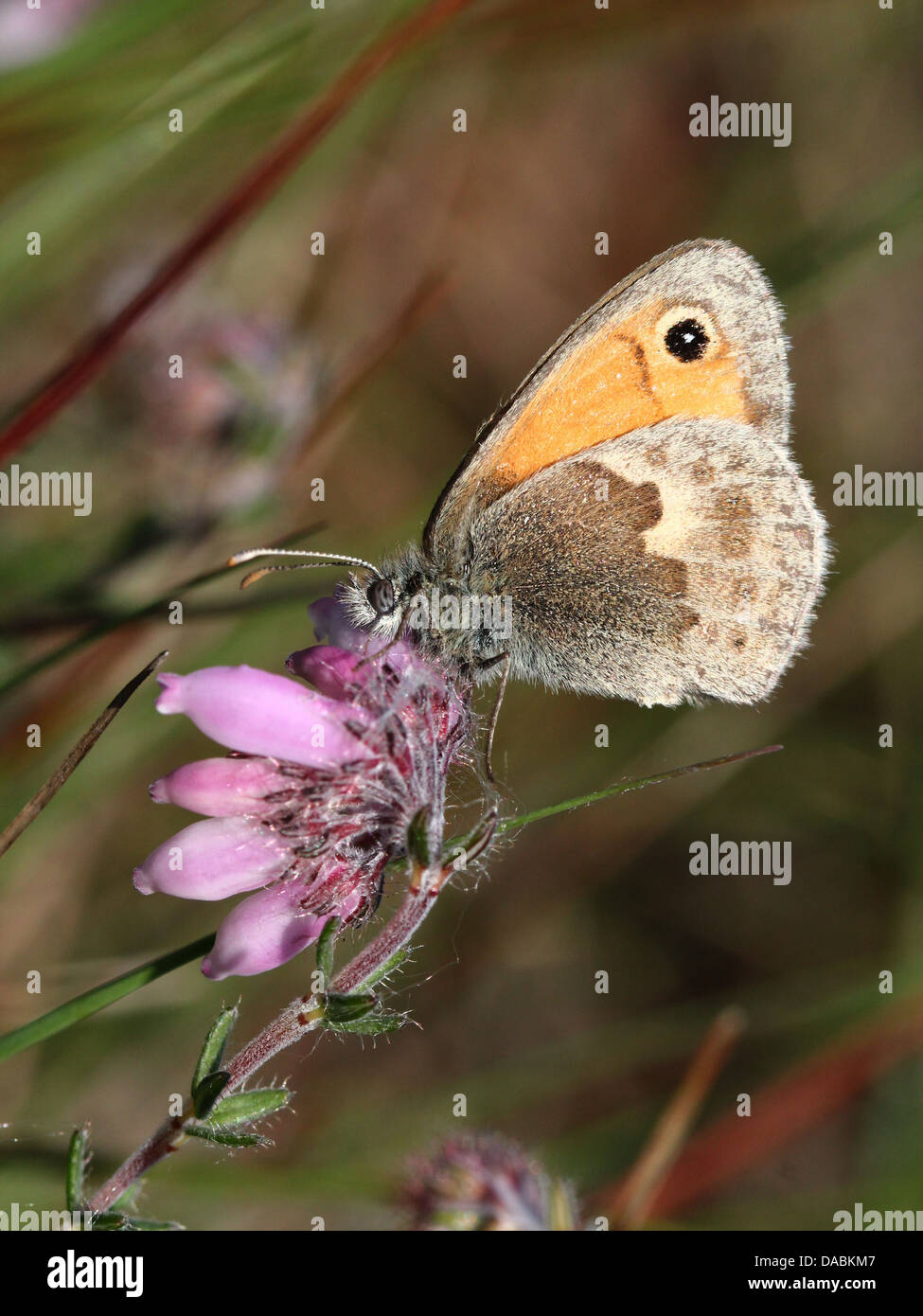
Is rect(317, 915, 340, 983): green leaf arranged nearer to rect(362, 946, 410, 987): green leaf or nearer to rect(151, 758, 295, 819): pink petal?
rect(362, 946, 410, 987): green leaf

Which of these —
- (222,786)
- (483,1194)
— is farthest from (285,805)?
(483,1194)

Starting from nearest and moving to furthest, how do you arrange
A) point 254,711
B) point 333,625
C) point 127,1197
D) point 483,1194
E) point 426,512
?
1. point 254,711
2. point 127,1197
3. point 483,1194
4. point 333,625
5. point 426,512

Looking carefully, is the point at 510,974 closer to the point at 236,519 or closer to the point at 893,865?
the point at 893,865

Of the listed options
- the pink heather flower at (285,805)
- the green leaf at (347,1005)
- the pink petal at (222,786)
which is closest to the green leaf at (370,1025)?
the green leaf at (347,1005)

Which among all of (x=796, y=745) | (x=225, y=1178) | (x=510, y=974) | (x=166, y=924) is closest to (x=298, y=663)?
(x=225, y=1178)

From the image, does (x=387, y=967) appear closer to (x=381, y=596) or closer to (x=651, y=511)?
(x=381, y=596)
